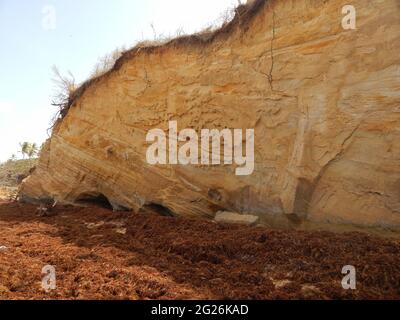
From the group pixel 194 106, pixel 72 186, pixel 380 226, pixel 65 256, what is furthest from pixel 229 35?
pixel 72 186

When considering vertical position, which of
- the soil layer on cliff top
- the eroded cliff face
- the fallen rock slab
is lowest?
the soil layer on cliff top

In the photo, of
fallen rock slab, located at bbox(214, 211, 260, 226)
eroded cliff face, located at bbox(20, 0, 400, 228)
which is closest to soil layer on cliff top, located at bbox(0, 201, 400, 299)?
fallen rock slab, located at bbox(214, 211, 260, 226)

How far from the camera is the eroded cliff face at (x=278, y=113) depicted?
5445mm

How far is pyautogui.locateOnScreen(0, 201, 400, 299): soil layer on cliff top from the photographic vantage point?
376 cm

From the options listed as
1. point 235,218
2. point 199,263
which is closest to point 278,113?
A: point 235,218

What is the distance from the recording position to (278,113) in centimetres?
Answer: 659

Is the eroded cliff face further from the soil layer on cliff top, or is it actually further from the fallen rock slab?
the soil layer on cliff top

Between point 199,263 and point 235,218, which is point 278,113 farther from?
point 199,263

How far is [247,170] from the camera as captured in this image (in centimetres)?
688

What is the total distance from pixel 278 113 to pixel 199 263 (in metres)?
3.03

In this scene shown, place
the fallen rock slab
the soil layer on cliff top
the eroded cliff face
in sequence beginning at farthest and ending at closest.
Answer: the fallen rock slab, the eroded cliff face, the soil layer on cliff top

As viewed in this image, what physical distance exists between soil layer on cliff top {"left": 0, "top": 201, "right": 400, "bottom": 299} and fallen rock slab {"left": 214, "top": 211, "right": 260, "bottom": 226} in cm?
34
